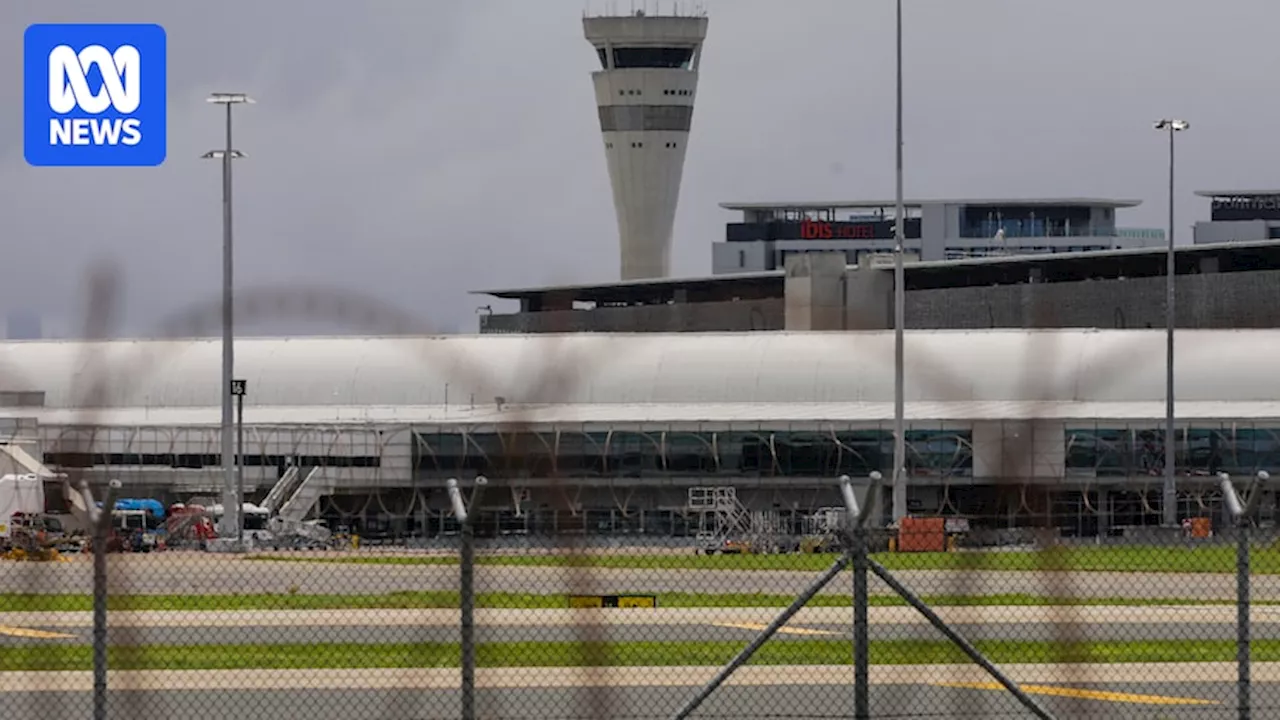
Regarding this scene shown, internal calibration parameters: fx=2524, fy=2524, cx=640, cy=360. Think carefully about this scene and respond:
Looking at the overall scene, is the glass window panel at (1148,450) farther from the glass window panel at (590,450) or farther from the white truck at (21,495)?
the white truck at (21,495)

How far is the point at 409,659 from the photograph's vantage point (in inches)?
1164

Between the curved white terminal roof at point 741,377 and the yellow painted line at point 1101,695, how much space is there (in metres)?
50.8

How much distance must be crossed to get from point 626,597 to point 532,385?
23.6 meters

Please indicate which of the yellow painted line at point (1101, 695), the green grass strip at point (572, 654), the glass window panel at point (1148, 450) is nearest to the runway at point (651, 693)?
the yellow painted line at point (1101, 695)

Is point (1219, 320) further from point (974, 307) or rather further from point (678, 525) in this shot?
point (678, 525)

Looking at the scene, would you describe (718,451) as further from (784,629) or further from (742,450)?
(784,629)

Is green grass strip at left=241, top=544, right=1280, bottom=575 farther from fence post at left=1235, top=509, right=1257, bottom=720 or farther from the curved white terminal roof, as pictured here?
the curved white terminal roof

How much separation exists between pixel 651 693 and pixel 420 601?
40.9ft

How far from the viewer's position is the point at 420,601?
124 feet

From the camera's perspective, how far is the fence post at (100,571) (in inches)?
606

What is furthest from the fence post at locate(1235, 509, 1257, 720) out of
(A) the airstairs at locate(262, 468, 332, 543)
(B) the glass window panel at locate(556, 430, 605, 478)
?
(B) the glass window panel at locate(556, 430, 605, 478)

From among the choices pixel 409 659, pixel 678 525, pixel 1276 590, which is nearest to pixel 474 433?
pixel 678 525

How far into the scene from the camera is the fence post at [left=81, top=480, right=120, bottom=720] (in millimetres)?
15383

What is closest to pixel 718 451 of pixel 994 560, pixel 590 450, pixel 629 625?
pixel 590 450
